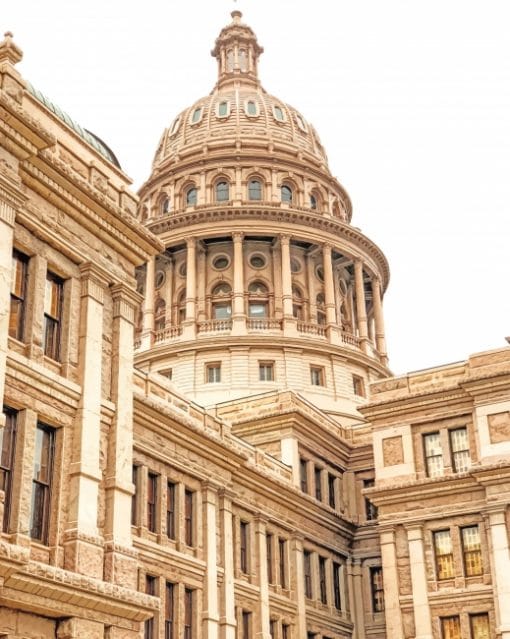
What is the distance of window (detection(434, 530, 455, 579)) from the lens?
46438 millimetres

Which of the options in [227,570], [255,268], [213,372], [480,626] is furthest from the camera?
[255,268]

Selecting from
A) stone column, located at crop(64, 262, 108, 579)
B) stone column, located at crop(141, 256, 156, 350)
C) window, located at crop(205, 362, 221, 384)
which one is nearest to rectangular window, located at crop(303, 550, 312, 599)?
window, located at crop(205, 362, 221, 384)

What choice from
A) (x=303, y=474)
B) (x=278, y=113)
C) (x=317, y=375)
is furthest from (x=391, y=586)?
(x=278, y=113)

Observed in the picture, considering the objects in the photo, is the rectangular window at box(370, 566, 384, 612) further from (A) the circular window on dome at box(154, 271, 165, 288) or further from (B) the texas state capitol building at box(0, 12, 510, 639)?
(A) the circular window on dome at box(154, 271, 165, 288)

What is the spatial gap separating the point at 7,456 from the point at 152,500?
51.5 feet

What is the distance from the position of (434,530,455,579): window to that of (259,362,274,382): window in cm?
2658

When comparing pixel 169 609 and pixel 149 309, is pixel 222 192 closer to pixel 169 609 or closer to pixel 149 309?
pixel 149 309

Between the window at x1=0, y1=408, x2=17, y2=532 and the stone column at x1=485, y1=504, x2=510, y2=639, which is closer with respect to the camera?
the window at x1=0, y1=408, x2=17, y2=532

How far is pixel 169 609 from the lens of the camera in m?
38.2

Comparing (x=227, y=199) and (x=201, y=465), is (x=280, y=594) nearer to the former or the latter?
(x=201, y=465)

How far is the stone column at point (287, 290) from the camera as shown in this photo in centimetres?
7506

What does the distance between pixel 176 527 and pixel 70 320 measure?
1552cm

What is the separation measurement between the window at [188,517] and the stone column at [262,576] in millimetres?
5559

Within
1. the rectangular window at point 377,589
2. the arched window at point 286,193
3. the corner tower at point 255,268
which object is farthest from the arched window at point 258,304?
the rectangular window at point 377,589
